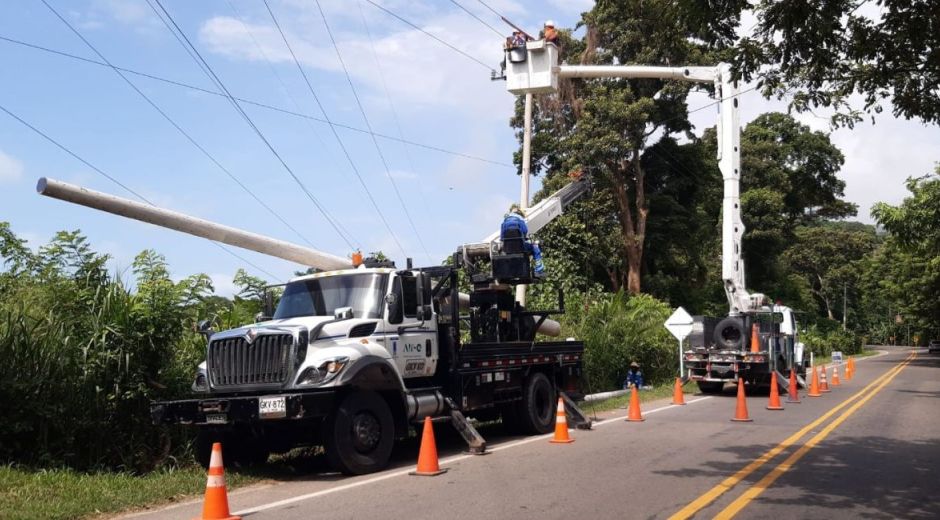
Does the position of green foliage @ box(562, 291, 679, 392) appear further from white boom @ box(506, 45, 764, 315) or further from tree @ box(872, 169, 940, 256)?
tree @ box(872, 169, 940, 256)

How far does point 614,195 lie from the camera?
3597 cm

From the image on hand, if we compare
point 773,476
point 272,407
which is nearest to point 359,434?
point 272,407

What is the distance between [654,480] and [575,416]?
539 cm

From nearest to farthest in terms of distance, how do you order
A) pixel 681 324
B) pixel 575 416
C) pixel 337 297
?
pixel 337 297 → pixel 575 416 → pixel 681 324

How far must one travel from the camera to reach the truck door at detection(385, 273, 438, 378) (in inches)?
431

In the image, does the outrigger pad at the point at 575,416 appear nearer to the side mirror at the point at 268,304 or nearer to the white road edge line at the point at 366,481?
the white road edge line at the point at 366,481

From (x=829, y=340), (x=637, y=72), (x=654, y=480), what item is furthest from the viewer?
(x=829, y=340)

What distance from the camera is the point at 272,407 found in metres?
9.25

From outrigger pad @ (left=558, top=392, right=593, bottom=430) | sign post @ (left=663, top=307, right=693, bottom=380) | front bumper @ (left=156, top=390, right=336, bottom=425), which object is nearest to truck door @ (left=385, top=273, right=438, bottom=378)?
front bumper @ (left=156, top=390, right=336, bottom=425)

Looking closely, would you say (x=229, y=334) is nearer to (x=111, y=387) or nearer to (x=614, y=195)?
(x=111, y=387)

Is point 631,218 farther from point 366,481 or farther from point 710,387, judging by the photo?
point 366,481

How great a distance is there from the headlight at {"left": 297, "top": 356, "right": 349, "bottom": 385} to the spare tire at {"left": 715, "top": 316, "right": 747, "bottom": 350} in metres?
15.5

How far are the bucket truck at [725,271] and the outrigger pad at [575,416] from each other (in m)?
9.13

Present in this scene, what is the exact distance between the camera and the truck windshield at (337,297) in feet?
36.0
